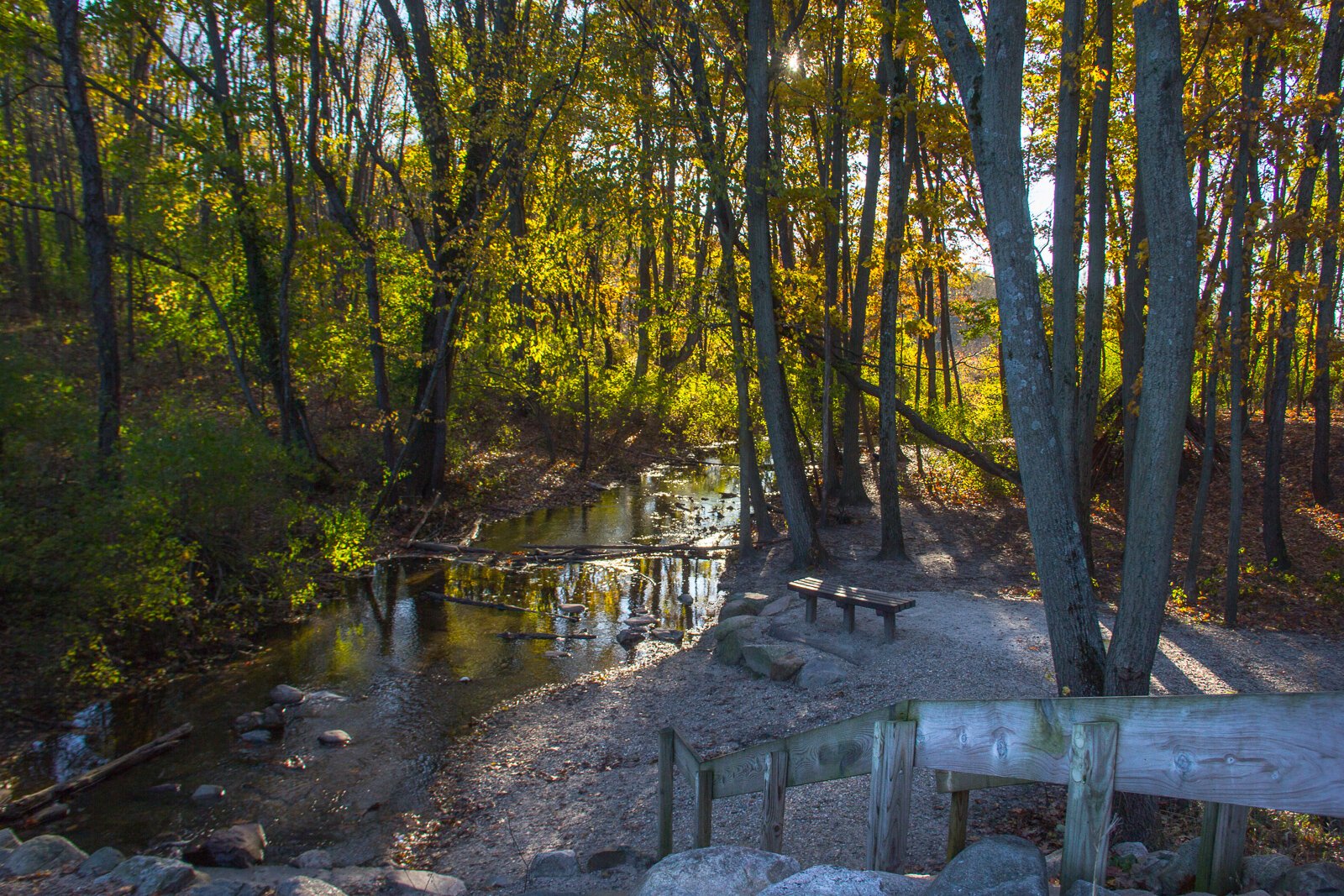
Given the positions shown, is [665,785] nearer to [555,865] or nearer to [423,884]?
[555,865]

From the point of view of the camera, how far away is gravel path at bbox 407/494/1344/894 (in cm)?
575

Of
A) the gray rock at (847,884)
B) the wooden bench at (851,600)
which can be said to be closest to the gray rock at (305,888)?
the gray rock at (847,884)

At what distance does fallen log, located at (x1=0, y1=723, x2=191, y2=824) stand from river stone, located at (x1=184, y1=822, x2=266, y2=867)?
1.66m

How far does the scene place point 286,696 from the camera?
8.83 metres

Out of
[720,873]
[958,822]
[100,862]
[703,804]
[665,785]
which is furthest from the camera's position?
[100,862]

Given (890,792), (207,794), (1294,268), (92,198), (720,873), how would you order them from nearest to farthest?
(890,792) → (720,873) → (207,794) → (1294,268) → (92,198)

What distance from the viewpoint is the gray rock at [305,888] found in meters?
4.89

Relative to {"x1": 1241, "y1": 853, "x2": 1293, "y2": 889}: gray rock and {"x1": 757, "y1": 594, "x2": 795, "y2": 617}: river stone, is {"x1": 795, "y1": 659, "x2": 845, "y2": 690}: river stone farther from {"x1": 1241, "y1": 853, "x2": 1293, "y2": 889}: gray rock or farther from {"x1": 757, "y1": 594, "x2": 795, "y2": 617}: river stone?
{"x1": 1241, "y1": 853, "x2": 1293, "y2": 889}: gray rock

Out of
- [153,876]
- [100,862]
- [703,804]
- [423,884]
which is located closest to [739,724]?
[423,884]

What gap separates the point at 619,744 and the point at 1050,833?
3912 millimetres

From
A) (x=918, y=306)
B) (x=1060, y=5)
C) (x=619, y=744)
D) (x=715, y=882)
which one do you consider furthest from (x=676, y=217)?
(x=918, y=306)

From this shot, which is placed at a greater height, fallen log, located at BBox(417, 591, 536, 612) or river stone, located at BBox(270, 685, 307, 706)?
fallen log, located at BBox(417, 591, 536, 612)

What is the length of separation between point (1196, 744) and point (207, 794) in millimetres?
7295

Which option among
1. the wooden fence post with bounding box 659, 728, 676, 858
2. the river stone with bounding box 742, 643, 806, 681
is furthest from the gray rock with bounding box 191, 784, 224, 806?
the river stone with bounding box 742, 643, 806, 681
